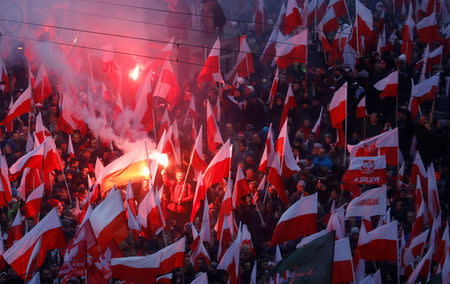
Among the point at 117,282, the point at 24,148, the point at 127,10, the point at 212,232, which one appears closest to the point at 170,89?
the point at 24,148

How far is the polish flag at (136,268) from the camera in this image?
337 inches

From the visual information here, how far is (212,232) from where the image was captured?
35.2ft

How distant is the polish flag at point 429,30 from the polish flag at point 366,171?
5.65 m

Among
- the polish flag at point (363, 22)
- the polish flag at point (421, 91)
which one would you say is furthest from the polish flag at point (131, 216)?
the polish flag at point (363, 22)

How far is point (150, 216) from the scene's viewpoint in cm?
1040

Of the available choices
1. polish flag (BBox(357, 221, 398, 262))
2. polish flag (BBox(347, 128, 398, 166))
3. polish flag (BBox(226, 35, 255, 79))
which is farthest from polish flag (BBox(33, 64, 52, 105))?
polish flag (BBox(357, 221, 398, 262))

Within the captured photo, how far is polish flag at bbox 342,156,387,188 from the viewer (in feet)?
33.1

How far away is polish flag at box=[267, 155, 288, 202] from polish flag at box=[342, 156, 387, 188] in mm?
1156

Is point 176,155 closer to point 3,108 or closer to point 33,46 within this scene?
point 3,108

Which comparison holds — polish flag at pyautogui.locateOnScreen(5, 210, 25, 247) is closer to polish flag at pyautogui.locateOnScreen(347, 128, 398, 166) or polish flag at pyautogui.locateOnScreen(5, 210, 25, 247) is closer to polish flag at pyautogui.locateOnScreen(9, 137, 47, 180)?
polish flag at pyautogui.locateOnScreen(9, 137, 47, 180)

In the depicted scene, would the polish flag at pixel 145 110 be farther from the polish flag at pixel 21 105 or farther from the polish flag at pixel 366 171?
the polish flag at pixel 366 171

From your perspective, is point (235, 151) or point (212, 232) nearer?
point (212, 232)

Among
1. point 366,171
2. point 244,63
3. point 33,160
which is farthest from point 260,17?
point 366,171

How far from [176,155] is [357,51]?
4.67 metres
